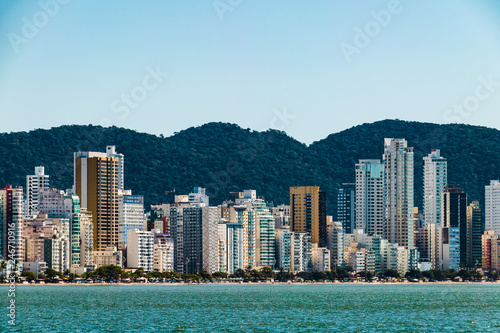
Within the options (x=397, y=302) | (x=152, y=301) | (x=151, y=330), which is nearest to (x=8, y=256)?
(x=152, y=301)

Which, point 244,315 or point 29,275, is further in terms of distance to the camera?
point 29,275

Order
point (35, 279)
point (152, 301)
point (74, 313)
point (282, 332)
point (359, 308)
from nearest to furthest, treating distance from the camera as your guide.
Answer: point (282, 332) < point (74, 313) < point (359, 308) < point (152, 301) < point (35, 279)

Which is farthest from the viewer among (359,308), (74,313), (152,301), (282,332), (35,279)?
(35,279)

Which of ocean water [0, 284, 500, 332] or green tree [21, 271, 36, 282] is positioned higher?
ocean water [0, 284, 500, 332]

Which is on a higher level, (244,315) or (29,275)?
(244,315)

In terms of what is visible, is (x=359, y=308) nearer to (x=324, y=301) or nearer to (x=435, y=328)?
(x=324, y=301)

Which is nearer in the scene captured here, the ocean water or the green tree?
the ocean water

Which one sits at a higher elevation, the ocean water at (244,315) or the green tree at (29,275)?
the ocean water at (244,315)

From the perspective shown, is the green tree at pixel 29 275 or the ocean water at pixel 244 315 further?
the green tree at pixel 29 275

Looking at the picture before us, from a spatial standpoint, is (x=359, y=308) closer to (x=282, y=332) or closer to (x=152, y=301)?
(x=152, y=301)

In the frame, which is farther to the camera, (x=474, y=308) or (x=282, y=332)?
(x=474, y=308)
